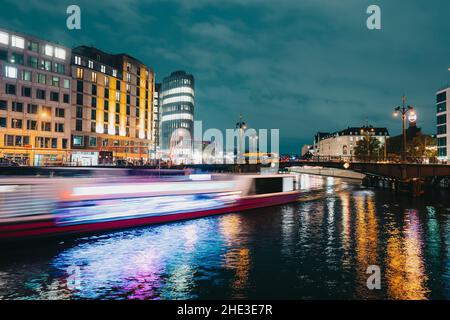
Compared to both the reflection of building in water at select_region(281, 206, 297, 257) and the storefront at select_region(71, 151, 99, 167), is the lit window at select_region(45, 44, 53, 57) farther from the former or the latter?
the reflection of building in water at select_region(281, 206, 297, 257)

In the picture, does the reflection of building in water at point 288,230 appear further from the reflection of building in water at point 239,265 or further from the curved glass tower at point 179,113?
the curved glass tower at point 179,113

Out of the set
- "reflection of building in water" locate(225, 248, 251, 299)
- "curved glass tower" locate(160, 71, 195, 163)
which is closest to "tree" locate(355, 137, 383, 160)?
"curved glass tower" locate(160, 71, 195, 163)

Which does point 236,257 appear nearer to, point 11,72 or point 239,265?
point 239,265

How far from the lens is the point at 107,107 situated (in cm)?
10462

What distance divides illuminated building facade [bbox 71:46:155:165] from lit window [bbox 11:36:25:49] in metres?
13.9

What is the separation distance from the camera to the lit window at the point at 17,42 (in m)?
81.2

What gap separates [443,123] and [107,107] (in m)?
→ 90.2

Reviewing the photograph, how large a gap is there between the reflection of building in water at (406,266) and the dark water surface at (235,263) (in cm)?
3

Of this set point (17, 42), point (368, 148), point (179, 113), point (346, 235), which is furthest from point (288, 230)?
point (179, 113)

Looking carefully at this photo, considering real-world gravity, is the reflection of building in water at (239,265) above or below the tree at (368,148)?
below

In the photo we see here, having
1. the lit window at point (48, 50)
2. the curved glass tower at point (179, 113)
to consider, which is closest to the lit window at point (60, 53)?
the lit window at point (48, 50)

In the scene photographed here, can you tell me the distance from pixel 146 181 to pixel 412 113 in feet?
98.8
